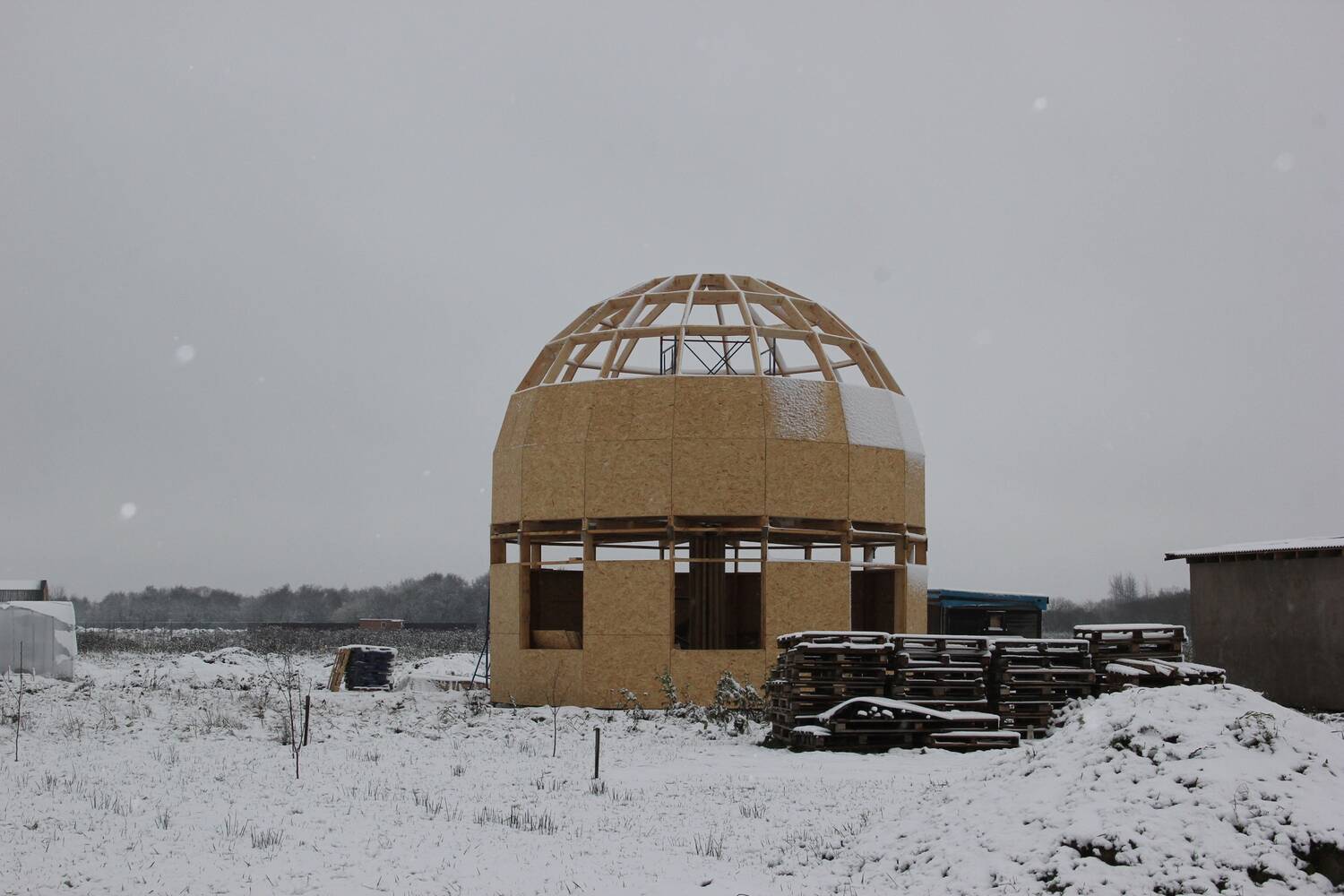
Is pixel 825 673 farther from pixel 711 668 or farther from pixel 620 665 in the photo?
pixel 620 665

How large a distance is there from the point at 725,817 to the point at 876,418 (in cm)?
1347

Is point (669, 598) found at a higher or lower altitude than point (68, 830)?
higher

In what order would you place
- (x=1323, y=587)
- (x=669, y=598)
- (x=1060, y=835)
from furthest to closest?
(x=1323, y=587) → (x=669, y=598) → (x=1060, y=835)

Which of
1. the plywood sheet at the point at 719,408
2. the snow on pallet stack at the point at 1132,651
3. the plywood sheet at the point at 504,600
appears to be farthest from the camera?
the plywood sheet at the point at 504,600

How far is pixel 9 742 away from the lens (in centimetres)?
1805

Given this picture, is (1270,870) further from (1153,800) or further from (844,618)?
(844,618)

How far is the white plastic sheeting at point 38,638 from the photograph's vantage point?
30.1m

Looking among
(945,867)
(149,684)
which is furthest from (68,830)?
(149,684)

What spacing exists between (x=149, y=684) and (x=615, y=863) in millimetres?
21480

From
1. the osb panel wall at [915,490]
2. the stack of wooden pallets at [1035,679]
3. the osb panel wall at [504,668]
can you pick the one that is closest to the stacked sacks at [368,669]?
the osb panel wall at [504,668]

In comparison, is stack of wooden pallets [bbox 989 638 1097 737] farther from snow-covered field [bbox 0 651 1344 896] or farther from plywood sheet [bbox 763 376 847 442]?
plywood sheet [bbox 763 376 847 442]

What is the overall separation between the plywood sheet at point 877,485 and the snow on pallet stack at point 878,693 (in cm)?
481

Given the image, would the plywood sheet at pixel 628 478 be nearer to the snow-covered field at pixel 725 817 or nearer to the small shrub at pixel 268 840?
the snow-covered field at pixel 725 817

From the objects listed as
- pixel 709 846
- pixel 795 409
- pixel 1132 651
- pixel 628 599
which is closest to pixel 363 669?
pixel 628 599
